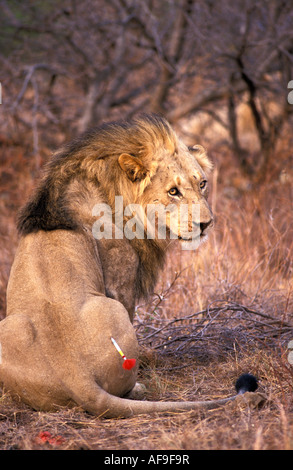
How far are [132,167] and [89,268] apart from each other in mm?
716

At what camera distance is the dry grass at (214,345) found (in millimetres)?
2875

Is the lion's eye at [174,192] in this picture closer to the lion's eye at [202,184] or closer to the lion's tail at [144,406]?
the lion's eye at [202,184]

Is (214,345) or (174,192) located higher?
(174,192)

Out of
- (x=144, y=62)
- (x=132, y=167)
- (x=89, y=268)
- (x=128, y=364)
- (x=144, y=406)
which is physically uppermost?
(x=144, y=62)

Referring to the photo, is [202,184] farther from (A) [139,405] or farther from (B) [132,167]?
(A) [139,405]

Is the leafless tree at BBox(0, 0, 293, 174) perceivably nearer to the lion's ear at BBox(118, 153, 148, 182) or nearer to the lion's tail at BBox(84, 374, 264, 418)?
the lion's ear at BBox(118, 153, 148, 182)

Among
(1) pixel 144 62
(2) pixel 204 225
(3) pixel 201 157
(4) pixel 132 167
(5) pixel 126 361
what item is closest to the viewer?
(5) pixel 126 361

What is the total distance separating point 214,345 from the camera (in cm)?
434

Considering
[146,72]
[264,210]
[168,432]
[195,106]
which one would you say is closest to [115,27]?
[146,72]

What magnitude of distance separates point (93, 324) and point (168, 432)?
67cm

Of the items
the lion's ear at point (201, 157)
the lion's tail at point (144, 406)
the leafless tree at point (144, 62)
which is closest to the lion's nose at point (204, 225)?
the lion's ear at point (201, 157)

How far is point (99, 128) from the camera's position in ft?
13.1

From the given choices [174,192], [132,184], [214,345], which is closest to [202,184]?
[174,192]

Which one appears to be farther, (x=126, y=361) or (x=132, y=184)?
(x=132, y=184)
